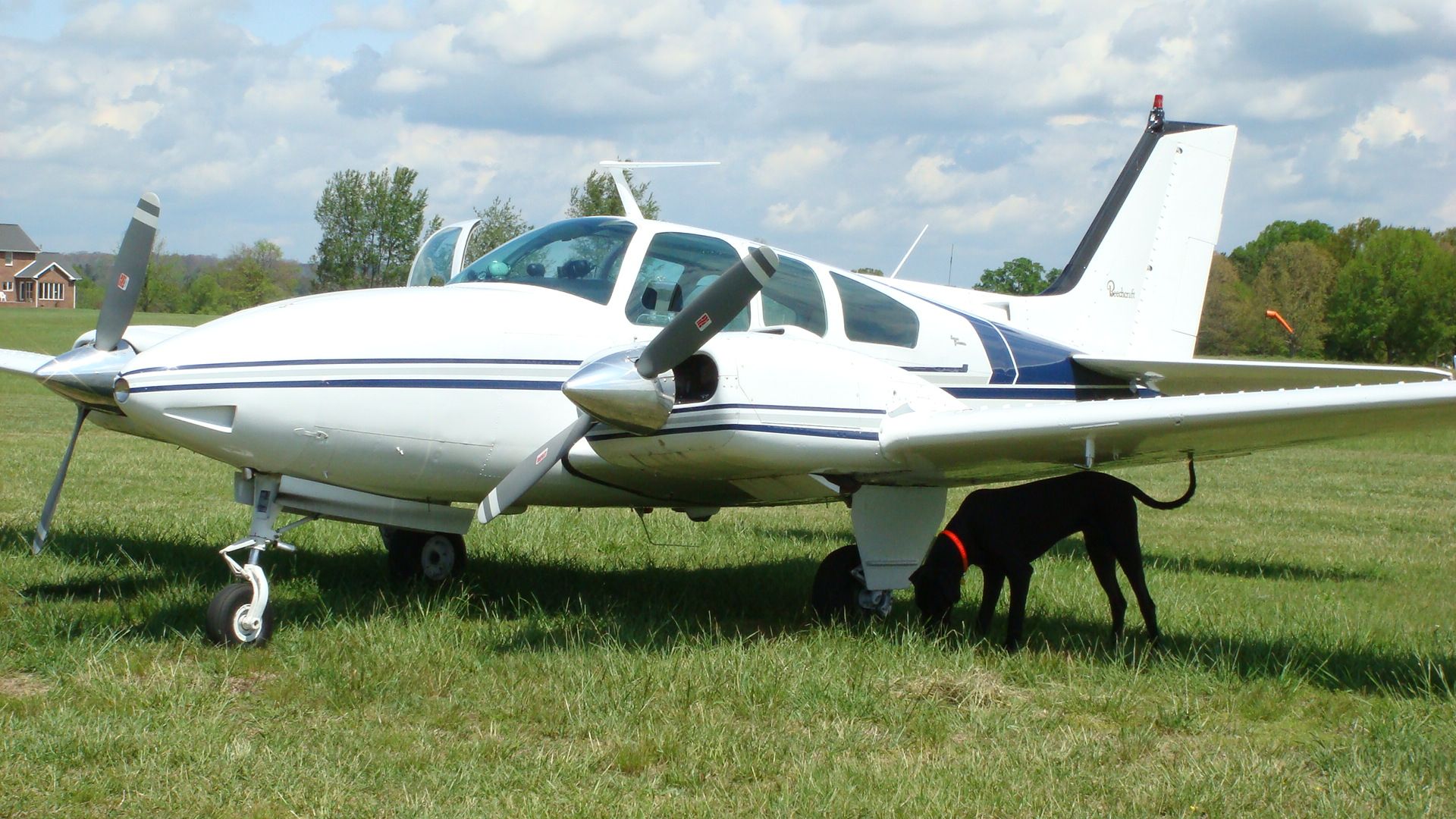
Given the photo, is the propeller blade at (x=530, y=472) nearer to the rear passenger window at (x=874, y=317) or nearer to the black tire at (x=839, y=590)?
the black tire at (x=839, y=590)

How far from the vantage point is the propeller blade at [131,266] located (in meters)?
6.86

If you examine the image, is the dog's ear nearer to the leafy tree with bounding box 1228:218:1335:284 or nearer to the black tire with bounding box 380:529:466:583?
the black tire with bounding box 380:529:466:583

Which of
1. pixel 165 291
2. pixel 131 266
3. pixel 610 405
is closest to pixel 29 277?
pixel 165 291

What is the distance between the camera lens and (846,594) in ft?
23.2

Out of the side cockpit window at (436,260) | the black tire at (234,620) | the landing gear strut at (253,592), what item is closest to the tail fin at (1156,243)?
the side cockpit window at (436,260)

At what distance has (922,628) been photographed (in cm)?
659

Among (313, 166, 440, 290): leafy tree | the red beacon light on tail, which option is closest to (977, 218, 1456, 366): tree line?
(313, 166, 440, 290): leafy tree

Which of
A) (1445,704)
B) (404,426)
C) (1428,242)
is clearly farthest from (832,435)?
(1428,242)

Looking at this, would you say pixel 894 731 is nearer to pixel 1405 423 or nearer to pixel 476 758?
Result: pixel 476 758

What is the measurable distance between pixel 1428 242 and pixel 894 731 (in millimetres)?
91515

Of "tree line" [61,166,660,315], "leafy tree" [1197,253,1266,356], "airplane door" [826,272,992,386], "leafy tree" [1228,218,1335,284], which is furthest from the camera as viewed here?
"leafy tree" [1228,218,1335,284]

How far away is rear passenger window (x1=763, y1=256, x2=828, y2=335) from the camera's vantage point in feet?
23.4

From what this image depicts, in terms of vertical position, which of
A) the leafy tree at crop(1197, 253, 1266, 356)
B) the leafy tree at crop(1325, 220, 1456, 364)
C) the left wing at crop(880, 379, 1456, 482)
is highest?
the leafy tree at crop(1325, 220, 1456, 364)

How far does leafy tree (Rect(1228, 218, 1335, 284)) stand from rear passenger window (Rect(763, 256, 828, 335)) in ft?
324
